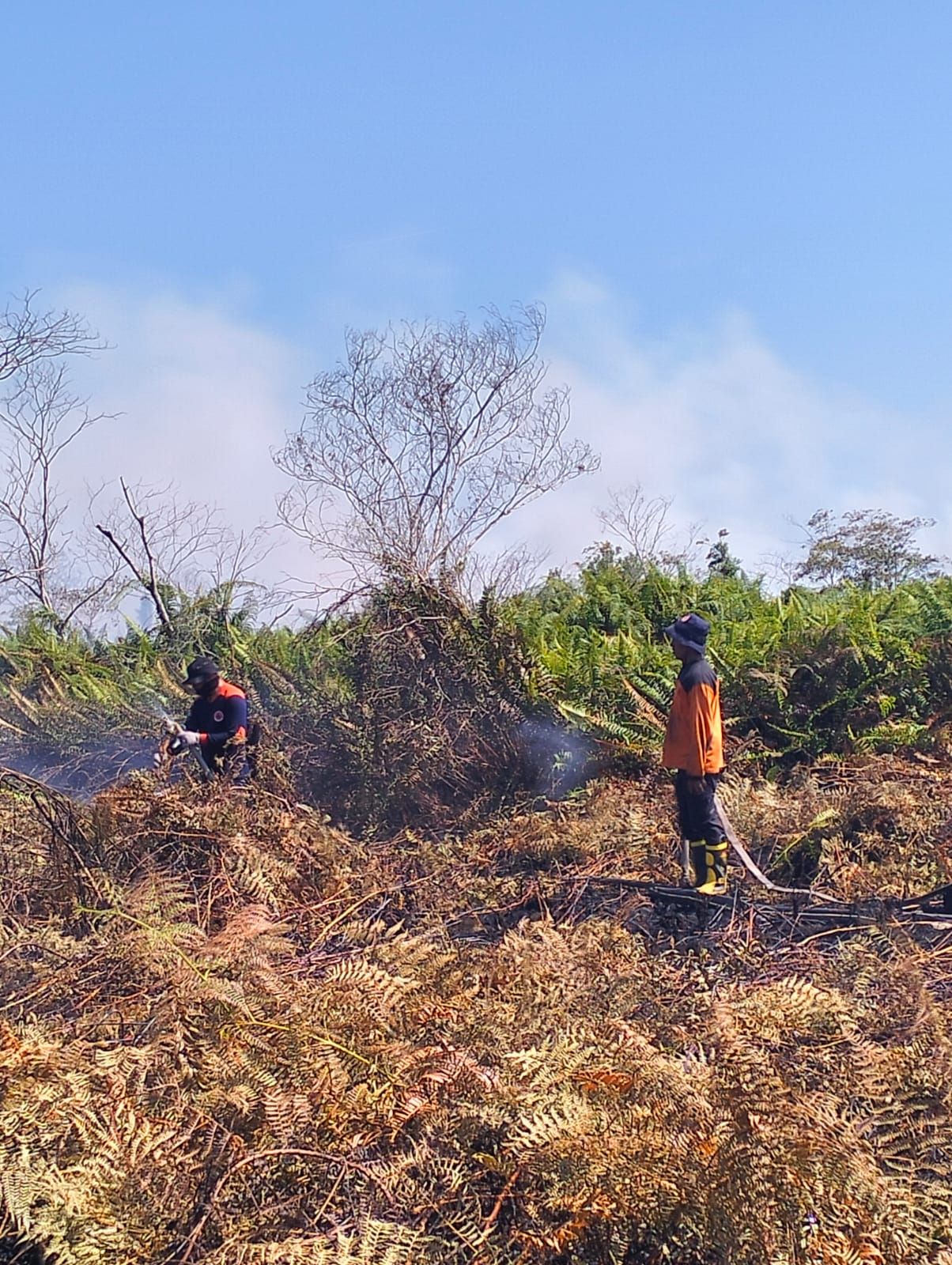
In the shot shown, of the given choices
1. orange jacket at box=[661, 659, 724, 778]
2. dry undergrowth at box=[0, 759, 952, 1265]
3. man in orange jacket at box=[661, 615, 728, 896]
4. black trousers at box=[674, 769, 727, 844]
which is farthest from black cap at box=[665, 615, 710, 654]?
dry undergrowth at box=[0, 759, 952, 1265]

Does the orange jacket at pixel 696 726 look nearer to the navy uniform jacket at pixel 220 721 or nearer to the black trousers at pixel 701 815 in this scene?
the black trousers at pixel 701 815

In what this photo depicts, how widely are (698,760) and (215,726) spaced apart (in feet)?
12.6

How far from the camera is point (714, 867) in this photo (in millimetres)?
6902

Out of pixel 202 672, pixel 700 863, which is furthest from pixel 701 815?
pixel 202 672

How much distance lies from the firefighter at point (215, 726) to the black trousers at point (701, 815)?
320cm

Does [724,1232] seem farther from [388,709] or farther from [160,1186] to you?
[388,709]

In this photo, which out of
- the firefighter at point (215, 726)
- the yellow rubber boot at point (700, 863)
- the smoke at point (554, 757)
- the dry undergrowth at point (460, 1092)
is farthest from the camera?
the smoke at point (554, 757)

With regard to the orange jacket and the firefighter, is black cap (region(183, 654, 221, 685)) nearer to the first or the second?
the firefighter

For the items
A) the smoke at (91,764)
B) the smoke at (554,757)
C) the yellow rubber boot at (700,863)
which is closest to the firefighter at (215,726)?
the smoke at (91,764)

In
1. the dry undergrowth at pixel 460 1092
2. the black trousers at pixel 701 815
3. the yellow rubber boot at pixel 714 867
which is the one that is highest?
the black trousers at pixel 701 815

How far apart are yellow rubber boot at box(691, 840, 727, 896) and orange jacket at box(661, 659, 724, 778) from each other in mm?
480

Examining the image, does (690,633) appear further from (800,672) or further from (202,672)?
(800,672)

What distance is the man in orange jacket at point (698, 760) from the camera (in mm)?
7012

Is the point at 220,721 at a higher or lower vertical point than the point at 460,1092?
higher
